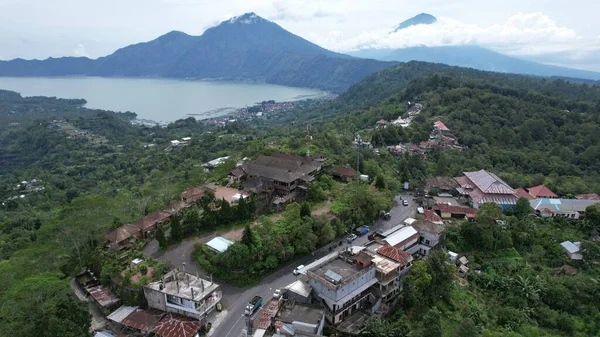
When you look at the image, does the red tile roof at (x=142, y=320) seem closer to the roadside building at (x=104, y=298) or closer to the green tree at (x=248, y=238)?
the roadside building at (x=104, y=298)

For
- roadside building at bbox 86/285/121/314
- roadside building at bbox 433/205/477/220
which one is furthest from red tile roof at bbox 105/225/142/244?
roadside building at bbox 433/205/477/220

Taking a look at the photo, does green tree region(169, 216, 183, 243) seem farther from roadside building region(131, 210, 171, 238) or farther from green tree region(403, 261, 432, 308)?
green tree region(403, 261, 432, 308)

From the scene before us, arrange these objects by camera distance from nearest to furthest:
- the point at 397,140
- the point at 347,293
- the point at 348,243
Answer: the point at 347,293
the point at 348,243
the point at 397,140

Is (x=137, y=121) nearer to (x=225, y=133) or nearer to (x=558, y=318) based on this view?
(x=225, y=133)

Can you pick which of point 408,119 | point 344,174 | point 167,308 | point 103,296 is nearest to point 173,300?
point 167,308

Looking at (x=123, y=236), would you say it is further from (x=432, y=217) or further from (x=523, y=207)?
(x=523, y=207)

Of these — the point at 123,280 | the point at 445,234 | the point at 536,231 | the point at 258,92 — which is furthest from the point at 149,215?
the point at 258,92
